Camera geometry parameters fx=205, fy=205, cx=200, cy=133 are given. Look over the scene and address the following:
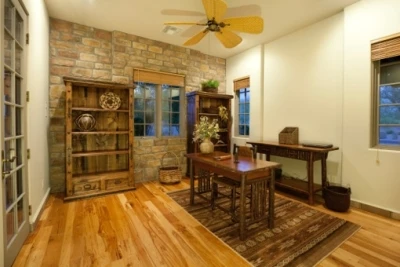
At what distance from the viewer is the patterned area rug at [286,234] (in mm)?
1882

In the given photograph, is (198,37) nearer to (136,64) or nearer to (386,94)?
(136,64)

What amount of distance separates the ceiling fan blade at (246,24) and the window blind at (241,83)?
2.24 m

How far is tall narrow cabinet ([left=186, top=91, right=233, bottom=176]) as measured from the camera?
→ 435 cm

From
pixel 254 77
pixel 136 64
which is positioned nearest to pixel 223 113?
pixel 254 77

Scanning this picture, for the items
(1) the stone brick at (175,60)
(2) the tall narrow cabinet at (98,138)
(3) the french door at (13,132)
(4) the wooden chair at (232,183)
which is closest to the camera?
(3) the french door at (13,132)

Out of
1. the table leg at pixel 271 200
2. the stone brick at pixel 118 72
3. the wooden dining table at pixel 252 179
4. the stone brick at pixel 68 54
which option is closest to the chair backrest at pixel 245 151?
the wooden dining table at pixel 252 179

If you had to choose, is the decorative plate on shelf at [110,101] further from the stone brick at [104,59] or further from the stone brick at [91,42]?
the stone brick at [91,42]

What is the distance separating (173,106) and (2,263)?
3.58 meters

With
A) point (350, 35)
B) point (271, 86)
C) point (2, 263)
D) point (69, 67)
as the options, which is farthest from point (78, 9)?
point (350, 35)

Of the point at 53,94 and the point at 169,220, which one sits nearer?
the point at 169,220

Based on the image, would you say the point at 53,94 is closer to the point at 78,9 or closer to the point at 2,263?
the point at 78,9

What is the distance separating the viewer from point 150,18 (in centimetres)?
339

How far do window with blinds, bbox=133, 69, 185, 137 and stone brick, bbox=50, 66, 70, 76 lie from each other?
1.12m

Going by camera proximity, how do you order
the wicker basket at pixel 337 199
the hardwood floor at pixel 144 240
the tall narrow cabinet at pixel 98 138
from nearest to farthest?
1. the hardwood floor at pixel 144 240
2. the wicker basket at pixel 337 199
3. the tall narrow cabinet at pixel 98 138
